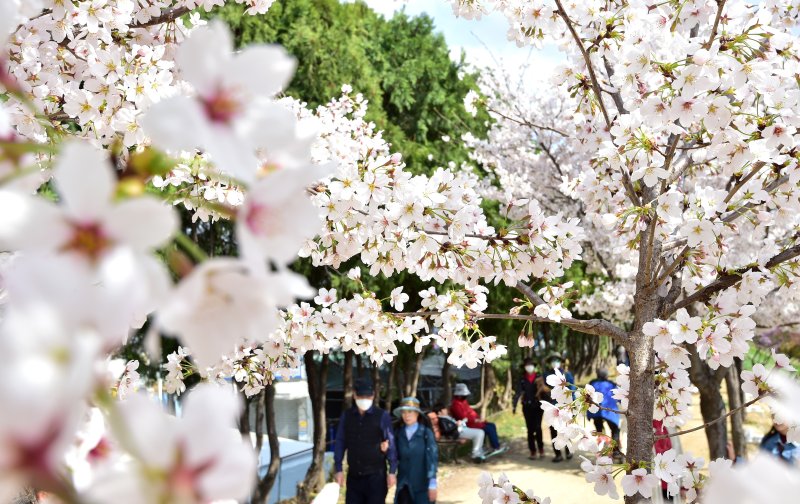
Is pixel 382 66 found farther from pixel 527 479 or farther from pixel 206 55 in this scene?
pixel 206 55

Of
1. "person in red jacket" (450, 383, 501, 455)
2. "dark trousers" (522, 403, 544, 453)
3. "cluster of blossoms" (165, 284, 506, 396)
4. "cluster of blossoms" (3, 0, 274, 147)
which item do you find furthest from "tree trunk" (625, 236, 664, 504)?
"person in red jacket" (450, 383, 501, 455)

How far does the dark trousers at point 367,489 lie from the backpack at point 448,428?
4.54 meters

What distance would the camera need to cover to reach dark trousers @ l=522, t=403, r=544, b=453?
1072 centimetres

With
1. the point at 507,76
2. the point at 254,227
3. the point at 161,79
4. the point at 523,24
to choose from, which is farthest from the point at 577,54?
the point at 507,76

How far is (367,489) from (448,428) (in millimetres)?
4653

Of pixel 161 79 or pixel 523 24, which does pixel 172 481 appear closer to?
pixel 161 79

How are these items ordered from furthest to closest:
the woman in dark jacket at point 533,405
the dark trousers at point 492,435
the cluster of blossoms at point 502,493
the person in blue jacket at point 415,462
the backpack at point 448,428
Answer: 1. the dark trousers at point 492,435
2. the backpack at point 448,428
3. the woman in dark jacket at point 533,405
4. the person in blue jacket at point 415,462
5. the cluster of blossoms at point 502,493

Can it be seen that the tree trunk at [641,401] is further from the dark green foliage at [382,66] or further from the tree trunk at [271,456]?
the tree trunk at [271,456]

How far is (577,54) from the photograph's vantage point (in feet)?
11.5

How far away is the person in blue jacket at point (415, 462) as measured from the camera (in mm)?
6961

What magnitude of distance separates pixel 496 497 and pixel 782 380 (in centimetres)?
287

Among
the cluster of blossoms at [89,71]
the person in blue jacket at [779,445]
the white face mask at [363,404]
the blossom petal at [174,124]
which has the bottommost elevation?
the person in blue jacket at [779,445]

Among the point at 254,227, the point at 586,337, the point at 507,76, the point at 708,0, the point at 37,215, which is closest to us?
the point at 37,215

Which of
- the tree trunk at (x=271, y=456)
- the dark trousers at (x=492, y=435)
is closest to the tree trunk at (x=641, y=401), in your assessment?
the tree trunk at (x=271, y=456)
